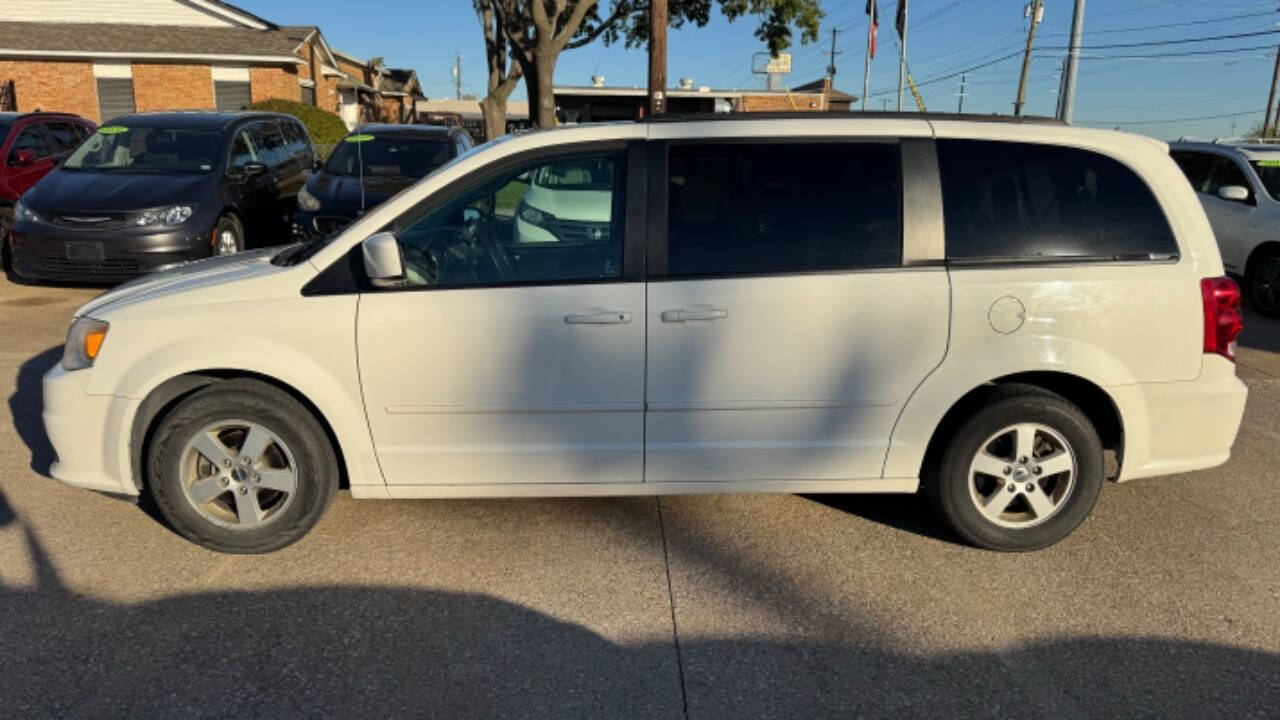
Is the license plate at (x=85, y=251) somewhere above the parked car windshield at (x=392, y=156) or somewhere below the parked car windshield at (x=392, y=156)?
below

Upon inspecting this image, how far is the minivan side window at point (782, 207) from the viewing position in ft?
12.4

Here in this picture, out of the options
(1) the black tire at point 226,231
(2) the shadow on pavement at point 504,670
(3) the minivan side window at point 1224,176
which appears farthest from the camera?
(3) the minivan side window at point 1224,176

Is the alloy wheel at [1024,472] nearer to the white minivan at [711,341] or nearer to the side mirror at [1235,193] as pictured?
the white minivan at [711,341]

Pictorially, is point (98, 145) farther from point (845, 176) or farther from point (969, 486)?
point (969, 486)

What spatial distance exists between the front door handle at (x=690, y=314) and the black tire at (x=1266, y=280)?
28.1ft

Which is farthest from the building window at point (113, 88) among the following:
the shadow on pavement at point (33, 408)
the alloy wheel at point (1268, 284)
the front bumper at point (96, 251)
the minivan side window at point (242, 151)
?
the alloy wheel at point (1268, 284)

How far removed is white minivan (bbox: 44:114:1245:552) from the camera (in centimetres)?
372

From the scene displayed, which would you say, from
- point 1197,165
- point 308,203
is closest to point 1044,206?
point 308,203

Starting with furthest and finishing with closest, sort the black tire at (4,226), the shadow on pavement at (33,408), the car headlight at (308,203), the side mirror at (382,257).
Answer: the black tire at (4,226) < the car headlight at (308,203) < the shadow on pavement at (33,408) < the side mirror at (382,257)

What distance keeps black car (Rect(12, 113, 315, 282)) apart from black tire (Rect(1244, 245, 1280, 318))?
10470 millimetres

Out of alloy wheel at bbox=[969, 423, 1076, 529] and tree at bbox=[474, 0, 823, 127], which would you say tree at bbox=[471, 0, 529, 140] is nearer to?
tree at bbox=[474, 0, 823, 127]

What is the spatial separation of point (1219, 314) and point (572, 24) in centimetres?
1662

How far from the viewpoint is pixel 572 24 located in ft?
61.2

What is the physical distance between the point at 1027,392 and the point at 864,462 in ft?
2.40
